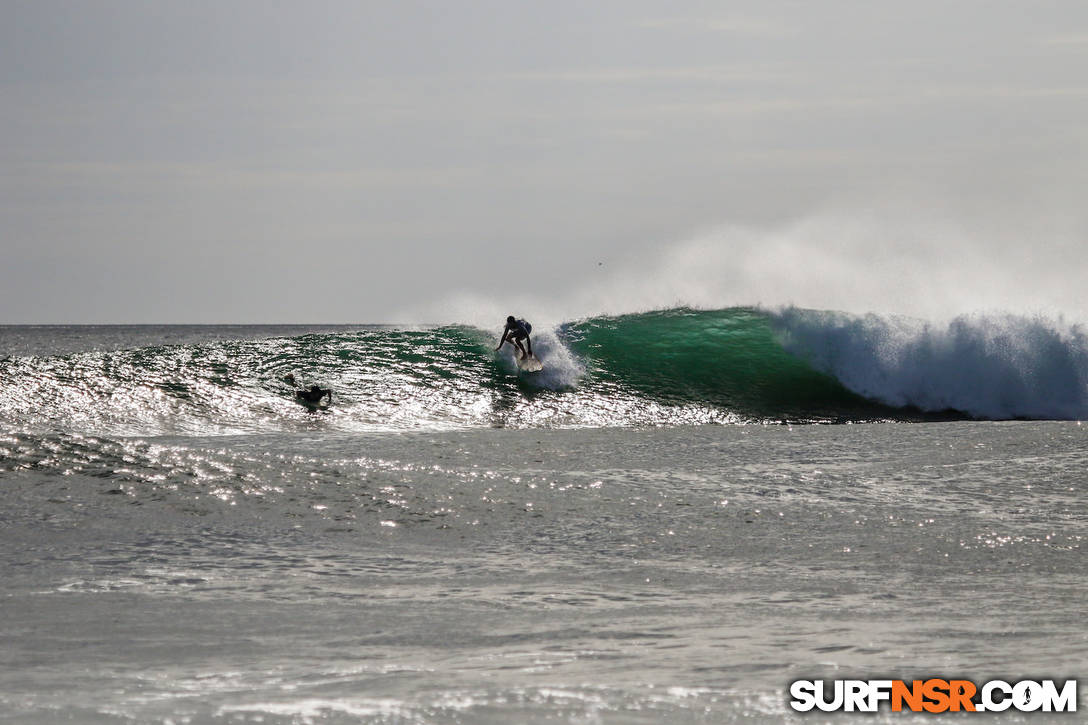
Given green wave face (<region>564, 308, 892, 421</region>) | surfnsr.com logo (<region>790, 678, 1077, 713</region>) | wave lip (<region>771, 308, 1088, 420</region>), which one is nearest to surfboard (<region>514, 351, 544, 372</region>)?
green wave face (<region>564, 308, 892, 421</region>)

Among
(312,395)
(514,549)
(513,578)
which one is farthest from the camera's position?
(312,395)

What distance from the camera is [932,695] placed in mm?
4324

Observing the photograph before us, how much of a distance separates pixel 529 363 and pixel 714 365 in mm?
3567

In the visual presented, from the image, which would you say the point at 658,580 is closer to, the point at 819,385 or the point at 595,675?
the point at 595,675

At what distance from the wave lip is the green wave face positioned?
605 millimetres

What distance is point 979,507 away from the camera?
9031mm

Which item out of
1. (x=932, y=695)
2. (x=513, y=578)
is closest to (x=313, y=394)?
(x=513, y=578)

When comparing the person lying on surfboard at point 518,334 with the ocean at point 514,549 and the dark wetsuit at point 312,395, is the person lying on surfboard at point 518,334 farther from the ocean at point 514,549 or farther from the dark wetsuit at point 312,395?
the dark wetsuit at point 312,395

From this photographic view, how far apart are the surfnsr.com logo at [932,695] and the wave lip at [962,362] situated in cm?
1423

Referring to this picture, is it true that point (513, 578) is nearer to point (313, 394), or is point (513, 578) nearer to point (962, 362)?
point (313, 394)

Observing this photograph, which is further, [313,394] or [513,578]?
[313,394]

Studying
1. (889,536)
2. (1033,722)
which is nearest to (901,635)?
(1033,722)

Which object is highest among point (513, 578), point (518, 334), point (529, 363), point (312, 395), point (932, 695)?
point (518, 334)

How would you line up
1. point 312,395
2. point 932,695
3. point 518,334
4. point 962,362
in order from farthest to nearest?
point 518,334 → point 962,362 → point 312,395 → point 932,695
